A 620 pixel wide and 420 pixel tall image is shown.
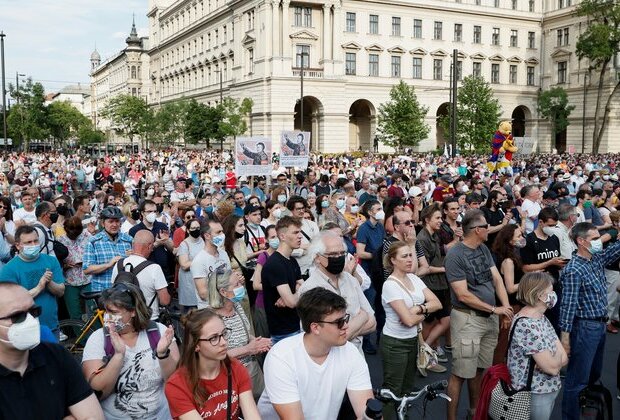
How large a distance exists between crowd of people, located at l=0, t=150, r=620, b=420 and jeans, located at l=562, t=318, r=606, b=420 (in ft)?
0.04

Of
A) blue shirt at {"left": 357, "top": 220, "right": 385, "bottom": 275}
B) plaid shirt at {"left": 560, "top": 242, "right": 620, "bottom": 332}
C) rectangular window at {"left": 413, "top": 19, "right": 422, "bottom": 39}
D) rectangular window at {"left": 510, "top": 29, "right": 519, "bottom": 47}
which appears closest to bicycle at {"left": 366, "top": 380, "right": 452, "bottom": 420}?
plaid shirt at {"left": 560, "top": 242, "right": 620, "bottom": 332}

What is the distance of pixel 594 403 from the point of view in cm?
549

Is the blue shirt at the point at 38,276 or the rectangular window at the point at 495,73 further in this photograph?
the rectangular window at the point at 495,73

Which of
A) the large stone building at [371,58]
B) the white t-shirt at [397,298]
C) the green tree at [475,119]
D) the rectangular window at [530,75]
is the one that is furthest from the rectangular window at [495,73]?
→ the white t-shirt at [397,298]

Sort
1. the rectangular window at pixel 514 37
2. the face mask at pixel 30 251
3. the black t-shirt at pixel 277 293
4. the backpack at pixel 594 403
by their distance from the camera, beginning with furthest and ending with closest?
the rectangular window at pixel 514 37 < the face mask at pixel 30 251 < the backpack at pixel 594 403 < the black t-shirt at pixel 277 293

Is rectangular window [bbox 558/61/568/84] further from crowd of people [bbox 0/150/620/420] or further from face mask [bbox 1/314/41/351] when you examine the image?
face mask [bbox 1/314/41/351]

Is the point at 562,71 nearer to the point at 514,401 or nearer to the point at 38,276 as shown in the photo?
the point at 514,401

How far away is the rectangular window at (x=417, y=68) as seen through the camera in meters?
64.1

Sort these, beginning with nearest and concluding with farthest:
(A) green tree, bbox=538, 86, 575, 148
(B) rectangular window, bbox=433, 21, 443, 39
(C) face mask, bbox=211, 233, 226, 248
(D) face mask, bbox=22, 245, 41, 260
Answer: (D) face mask, bbox=22, 245, 41, 260 < (C) face mask, bbox=211, 233, 226, 248 < (A) green tree, bbox=538, 86, 575, 148 < (B) rectangular window, bbox=433, 21, 443, 39

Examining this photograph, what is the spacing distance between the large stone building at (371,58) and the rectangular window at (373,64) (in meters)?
0.10

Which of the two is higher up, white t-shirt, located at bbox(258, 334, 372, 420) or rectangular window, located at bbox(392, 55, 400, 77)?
rectangular window, located at bbox(392, 55, 400, 77)

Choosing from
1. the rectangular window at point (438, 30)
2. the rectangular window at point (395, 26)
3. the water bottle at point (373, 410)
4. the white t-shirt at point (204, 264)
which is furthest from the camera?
the rectangular window at point (438, 30)

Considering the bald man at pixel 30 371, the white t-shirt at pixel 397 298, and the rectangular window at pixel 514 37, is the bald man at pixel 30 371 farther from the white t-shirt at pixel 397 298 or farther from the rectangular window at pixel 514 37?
the rectangular window at pixel 514 37

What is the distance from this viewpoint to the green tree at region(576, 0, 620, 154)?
5828 cm
